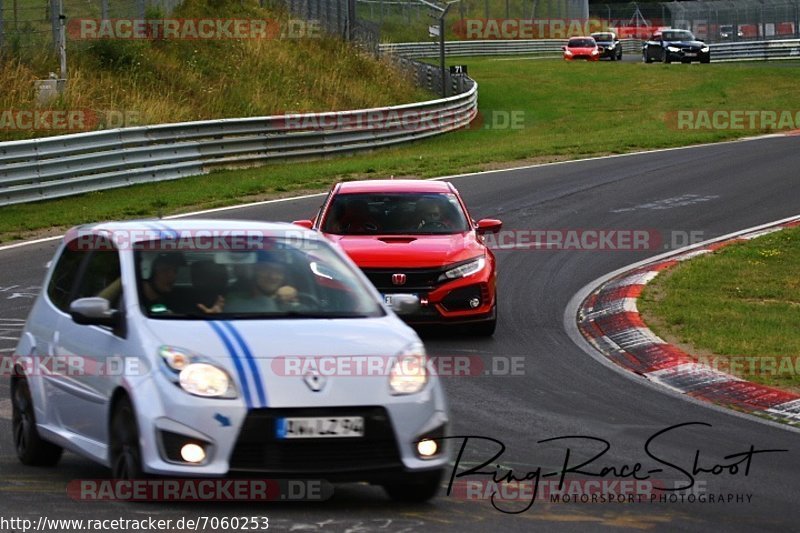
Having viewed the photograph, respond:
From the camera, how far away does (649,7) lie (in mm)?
90312

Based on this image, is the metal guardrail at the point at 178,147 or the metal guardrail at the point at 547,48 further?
the metal guardrail at the point at 547,48

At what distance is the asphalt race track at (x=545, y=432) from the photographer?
23.2 ft

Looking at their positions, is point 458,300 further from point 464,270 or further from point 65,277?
point 65,277

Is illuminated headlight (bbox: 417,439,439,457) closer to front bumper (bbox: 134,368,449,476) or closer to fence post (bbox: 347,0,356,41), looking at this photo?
front bumper (bbox: 134,368,449,476)

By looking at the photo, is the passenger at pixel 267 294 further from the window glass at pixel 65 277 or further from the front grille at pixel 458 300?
the front grille at pixel 458 300

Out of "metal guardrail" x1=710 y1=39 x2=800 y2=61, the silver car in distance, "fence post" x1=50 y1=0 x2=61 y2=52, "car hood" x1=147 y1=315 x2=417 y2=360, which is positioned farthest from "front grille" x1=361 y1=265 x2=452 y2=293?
"metal guardrail" x1=710 y1=39 x2=800 y2=61

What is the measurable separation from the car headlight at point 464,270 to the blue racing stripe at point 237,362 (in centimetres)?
640

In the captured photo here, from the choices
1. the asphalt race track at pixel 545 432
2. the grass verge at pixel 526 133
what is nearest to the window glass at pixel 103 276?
the asphalt race track at pixel 545 432

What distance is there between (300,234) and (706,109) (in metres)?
35.5

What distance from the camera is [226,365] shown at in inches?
274

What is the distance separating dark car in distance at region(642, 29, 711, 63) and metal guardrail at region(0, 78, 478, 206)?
97.0 feet

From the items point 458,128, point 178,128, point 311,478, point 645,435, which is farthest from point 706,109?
point 311,478

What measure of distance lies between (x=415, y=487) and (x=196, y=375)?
4.14ft

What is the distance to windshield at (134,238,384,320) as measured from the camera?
7613mm
